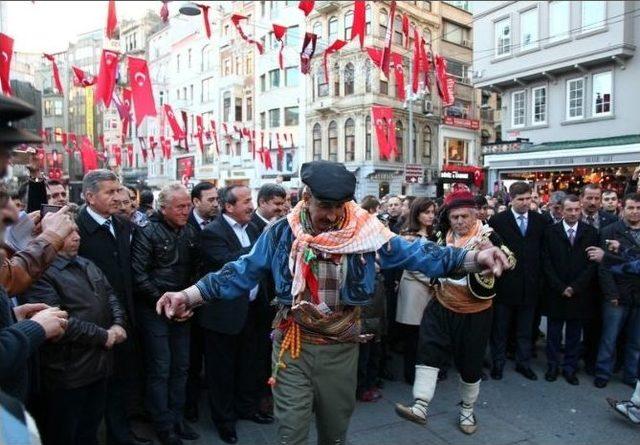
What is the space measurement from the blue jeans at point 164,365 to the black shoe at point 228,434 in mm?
392

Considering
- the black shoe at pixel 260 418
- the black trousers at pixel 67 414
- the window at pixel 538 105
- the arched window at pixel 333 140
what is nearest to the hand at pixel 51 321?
the black trousers at pixel 67 414

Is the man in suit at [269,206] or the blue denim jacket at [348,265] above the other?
the man in suit at [269,206]

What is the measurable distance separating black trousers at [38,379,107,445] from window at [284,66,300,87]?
118 ft

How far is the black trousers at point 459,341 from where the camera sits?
4398mm

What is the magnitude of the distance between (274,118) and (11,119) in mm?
38907

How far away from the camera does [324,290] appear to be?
2.99 metres

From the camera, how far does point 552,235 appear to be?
584 centimetres

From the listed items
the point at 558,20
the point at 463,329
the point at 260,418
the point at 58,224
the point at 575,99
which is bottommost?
the point at 260,418

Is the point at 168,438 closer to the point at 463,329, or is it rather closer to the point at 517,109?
the point at 463,329

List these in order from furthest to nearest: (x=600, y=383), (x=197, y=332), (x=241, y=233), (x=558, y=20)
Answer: (x=558, y=20)
(x=600, y=383)
(x=197, y=332)
(x=241, y=233)

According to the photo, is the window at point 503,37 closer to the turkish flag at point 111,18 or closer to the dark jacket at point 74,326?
the turkish flag at point 111,18

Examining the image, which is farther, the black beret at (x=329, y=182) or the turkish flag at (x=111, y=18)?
the turkish flag at (x=111, y=18)

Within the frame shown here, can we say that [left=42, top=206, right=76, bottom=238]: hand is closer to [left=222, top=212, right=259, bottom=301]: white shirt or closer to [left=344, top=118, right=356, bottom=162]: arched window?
[left=222, top=212, right=259, bottom=301]: white shirt

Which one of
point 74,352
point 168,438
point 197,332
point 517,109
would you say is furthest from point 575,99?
point 74,352
